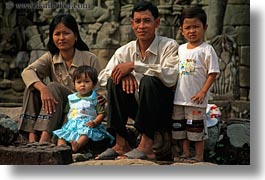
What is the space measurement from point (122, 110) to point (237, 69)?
117 cm

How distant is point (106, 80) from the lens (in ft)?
16.3

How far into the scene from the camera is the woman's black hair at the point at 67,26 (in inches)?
204

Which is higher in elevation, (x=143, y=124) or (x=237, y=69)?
(x=237, y=69)

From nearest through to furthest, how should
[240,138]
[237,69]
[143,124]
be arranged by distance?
[143,124]
[240,138]
[237,69]

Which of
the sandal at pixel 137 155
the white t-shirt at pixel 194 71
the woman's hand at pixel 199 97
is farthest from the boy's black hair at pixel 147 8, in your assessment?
the sandal at pixel 137 155

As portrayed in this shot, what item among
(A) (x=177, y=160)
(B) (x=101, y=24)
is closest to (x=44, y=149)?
(A) (x=177, y=160)

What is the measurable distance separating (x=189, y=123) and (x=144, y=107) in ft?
1.11

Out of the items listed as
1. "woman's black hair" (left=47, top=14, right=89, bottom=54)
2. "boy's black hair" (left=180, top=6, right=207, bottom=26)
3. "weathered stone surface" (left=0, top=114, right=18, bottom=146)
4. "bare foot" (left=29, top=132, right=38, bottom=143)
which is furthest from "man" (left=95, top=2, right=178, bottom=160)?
"weathered stone surface" (left=0, top=114, right=18, bottom=146)

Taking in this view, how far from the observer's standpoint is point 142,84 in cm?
476

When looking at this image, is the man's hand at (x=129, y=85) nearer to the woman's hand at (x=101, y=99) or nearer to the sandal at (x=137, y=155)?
the woman's hand at (x=101, y=99)

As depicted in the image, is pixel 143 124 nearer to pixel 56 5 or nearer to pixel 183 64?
pixel 183 64

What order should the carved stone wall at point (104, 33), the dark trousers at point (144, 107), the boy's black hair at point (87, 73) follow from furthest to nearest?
the carved stone wall at point (104, 33) → the boy's black hair at point (87, 73) → the dark trousers at point (144, 107)

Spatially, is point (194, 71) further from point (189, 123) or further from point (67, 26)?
point (67, 26)

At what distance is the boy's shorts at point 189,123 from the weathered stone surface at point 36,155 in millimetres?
790
